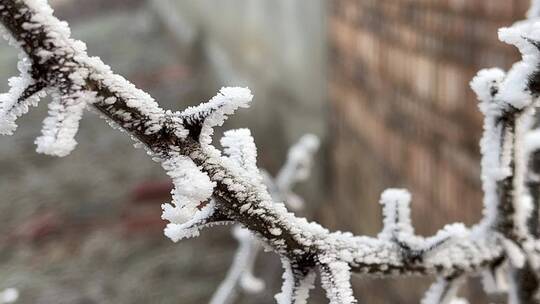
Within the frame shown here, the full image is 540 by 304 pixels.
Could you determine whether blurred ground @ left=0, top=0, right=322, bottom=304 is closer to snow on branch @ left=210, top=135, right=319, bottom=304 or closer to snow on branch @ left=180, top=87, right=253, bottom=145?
snow on branch @ left=210, top=135, right=319, bottom=304

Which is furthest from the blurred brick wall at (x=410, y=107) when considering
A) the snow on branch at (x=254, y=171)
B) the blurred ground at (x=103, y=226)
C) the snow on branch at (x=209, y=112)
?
the snow on branch at (x=209, y=112)

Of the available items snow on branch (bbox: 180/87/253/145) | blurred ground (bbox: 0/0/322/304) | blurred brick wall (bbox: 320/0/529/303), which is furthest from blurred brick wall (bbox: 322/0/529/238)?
snow on branch (bbox: 180/87/253/145)

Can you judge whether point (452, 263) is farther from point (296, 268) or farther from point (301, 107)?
point (301, 107)

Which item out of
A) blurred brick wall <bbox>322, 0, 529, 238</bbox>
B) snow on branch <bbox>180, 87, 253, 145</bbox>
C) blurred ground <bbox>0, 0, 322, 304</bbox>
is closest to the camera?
snow on branch <bbox>180, 87, 253, 145</bbox>

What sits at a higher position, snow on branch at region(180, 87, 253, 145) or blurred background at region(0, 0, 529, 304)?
blurred background at region(0, 0, 529, 304)

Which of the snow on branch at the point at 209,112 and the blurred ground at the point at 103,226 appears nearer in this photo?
the snow on branch at the point at 209,112

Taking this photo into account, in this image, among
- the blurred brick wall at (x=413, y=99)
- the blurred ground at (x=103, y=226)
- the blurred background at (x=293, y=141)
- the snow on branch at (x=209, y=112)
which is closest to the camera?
the snow on branch at (x=209, y=112)

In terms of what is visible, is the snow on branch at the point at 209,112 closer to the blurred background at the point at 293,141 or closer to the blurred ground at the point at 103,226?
the blurred background at the point at 293,141

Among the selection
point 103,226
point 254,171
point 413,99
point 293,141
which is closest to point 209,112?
point 254,171

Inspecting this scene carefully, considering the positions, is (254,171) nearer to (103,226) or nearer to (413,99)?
(413,99)
